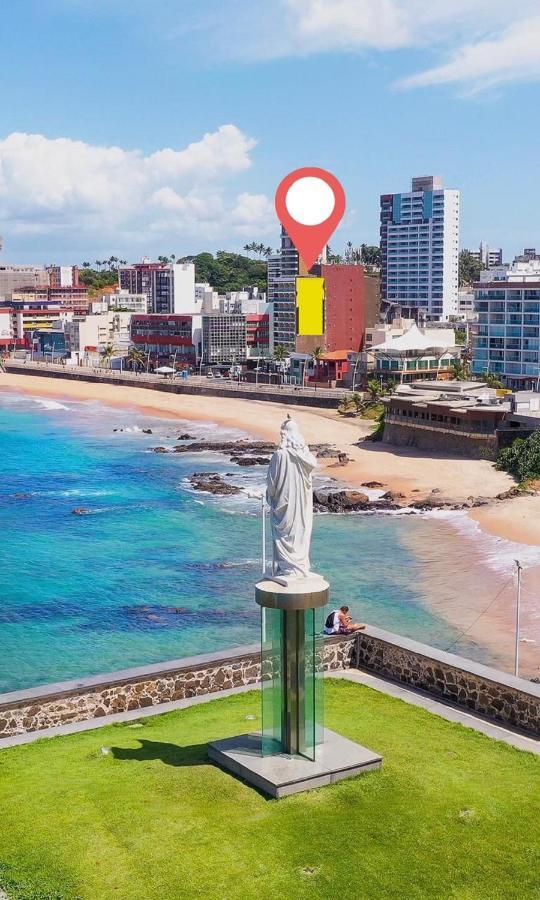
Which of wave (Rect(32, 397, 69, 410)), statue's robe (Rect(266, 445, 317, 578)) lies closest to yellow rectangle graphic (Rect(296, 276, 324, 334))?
statue's robe (Rect(266, 445, 317, 578))

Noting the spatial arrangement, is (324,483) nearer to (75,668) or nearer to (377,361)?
(75,668)

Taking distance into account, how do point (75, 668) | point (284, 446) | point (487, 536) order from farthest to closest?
point (487, 536)
point (75, 668)
point (284, 446)

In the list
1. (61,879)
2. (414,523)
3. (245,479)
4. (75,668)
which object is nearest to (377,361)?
Result: (245,479)

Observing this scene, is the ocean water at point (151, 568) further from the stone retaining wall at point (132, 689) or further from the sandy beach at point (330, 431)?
the stone retaining wall at point (132, 689)

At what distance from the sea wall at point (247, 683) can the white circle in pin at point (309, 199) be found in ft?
27.6

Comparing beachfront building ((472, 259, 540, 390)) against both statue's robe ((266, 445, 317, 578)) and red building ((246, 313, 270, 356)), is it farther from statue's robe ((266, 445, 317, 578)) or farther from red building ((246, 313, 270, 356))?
statue's robe ((266, 445, 317, 578))

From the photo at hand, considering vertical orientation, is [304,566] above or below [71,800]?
above

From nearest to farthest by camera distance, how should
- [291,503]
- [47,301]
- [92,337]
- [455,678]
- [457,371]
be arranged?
[291,503] → [455,678] → [457,371] → [92,337] → [47,301]

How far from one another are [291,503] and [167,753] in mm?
4493

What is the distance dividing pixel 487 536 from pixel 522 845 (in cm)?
3328

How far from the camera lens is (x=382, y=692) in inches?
783

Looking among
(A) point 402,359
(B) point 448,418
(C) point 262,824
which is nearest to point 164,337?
(A) point 402,359

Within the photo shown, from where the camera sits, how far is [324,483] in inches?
2394

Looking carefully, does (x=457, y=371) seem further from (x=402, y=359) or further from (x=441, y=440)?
(x=441, y=440)
